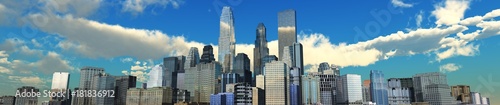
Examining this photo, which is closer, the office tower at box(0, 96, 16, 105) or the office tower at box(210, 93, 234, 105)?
the office tower at box(210, 93, 234, 105)

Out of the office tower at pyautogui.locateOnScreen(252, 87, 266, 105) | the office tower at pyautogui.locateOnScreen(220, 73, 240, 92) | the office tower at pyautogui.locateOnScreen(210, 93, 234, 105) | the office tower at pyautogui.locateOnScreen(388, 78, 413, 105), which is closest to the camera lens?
the office tower at pyautogui.locateOnScreen(210, 93, 234, 105)

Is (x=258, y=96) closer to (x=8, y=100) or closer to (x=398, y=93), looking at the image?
(x=398, y=93)

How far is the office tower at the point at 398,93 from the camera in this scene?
18625 cm

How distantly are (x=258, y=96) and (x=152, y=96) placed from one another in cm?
4175

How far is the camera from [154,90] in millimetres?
164375

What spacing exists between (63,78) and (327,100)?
4972 inches

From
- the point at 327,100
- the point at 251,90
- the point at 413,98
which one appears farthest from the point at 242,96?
the point at 413,98

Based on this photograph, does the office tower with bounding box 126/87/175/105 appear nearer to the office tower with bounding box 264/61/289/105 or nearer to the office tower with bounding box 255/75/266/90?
the office tower with bounding box 255/75/266/90

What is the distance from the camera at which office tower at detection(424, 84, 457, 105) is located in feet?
572

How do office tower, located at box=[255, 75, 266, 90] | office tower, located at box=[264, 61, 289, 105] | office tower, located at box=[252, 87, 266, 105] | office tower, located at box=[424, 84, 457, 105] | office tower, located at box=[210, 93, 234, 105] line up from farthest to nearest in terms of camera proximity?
1. office tower, located at box=[424, 84, 457, 105]
2. office tower, located at box=[255, 75, 266, 90]
3. office tower, located at box=[264, 61, 289, 105]
4. office tower, located at box=[252, 87, 266, 105]
5. office tower, located at box=[210, 93, 234, 105]

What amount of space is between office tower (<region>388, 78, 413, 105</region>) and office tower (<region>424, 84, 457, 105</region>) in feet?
26.1

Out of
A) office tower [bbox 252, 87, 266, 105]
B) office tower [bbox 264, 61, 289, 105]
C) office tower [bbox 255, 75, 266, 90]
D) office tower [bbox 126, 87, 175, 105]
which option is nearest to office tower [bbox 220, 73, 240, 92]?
office tower [bbox 255, 75, 266, 90]

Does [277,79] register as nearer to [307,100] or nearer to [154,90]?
[307,100]

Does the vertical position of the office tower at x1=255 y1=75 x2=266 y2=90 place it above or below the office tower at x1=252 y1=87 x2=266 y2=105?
above
